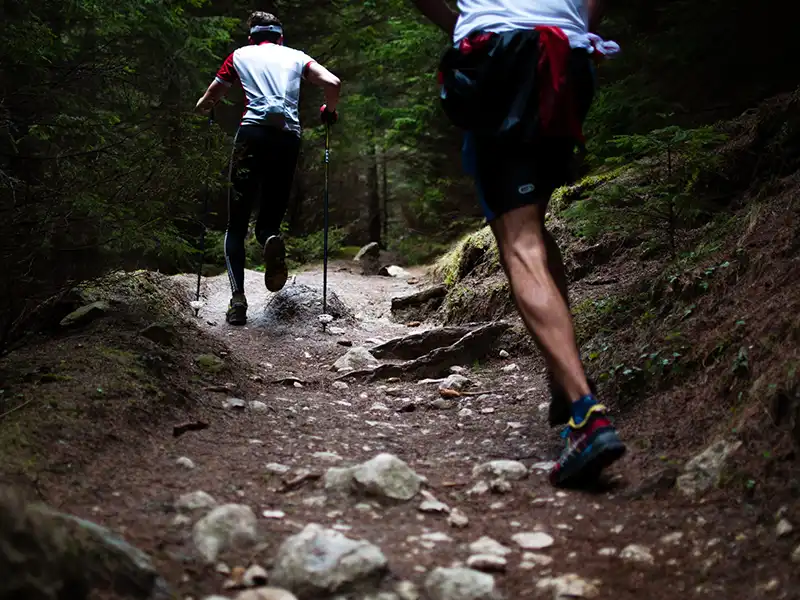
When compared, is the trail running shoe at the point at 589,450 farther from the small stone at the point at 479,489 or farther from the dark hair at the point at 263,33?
the dark hair at the point at 263,33

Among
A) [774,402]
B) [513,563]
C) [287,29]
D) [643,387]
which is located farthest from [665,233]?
[287,29]

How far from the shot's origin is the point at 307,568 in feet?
5.46

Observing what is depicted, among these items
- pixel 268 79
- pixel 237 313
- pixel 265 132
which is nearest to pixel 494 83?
pixel 265 132

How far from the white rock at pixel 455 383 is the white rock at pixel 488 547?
2274 millimetres

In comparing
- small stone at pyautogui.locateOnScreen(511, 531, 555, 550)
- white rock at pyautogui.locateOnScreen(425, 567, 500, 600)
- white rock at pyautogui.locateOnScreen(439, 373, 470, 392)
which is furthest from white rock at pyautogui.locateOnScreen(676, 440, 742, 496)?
white rock at pyautogui.locateOnScreen(439, 373, 470, 392)

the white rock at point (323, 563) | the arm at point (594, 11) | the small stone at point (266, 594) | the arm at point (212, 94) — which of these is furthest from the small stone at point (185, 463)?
the arm at point (212, 94)

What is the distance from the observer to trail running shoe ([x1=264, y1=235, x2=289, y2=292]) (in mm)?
5977

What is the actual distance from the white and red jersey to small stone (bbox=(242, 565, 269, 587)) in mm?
4877

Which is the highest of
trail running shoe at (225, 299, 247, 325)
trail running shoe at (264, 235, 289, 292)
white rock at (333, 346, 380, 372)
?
trail running shoe at (264, 235, 289, 292)

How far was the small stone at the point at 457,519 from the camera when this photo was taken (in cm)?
210

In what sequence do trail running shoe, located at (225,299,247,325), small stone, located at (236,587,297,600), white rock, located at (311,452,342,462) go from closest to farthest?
small stone, located at (236,587,297,600) < white rock, located at (311,452,342,462) < trail running shoe, located at (225,299,247,325)

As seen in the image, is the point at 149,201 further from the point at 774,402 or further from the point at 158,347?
the point at 774,402

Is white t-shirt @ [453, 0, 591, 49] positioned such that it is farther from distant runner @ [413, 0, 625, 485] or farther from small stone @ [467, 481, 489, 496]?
small stone @ [467, 481, 489, 496]

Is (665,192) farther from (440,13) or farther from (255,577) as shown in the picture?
(255,577)
